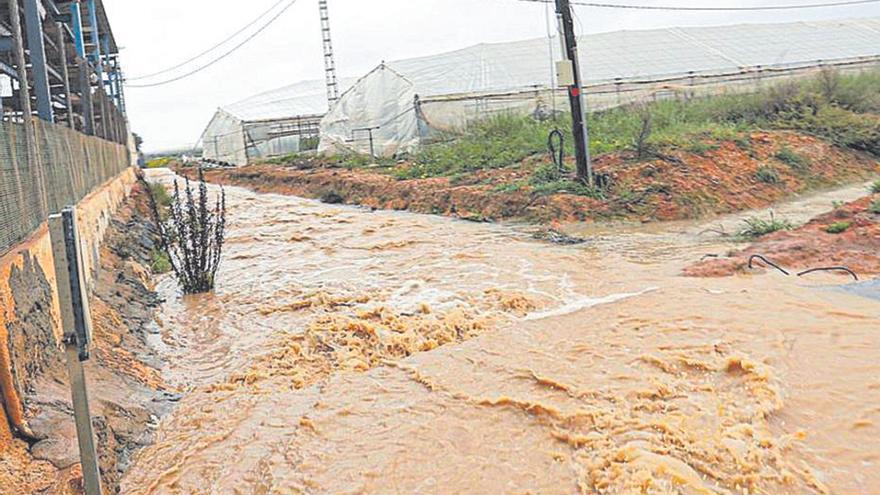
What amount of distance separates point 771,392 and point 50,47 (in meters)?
15.0

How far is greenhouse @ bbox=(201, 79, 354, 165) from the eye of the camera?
4331 centimetres

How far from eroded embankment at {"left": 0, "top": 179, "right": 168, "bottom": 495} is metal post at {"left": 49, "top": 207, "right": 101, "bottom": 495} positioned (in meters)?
0.84

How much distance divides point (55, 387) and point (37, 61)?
546cm

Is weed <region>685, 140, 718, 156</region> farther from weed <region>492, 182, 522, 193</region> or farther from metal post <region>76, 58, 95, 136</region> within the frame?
metal post <region>76, 58, 95, 136</region>

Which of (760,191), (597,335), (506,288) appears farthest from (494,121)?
(597,335)

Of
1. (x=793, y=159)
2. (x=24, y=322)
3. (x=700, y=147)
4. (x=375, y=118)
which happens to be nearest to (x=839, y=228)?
(x=700, y=147)

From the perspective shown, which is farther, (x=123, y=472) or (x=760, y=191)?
(x=760, y=191)

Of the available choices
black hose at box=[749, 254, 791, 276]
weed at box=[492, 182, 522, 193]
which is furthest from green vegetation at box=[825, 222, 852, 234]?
weed at box=[492, 182, 522, 193]

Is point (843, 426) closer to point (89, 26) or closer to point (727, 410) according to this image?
point (727, 410)

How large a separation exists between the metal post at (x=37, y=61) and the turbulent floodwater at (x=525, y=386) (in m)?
2.80

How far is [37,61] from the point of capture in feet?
26.8

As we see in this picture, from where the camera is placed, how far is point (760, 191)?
49.0ft

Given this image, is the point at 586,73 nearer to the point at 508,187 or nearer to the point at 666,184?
the point at 508,187

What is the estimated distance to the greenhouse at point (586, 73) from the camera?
27.5 metres
